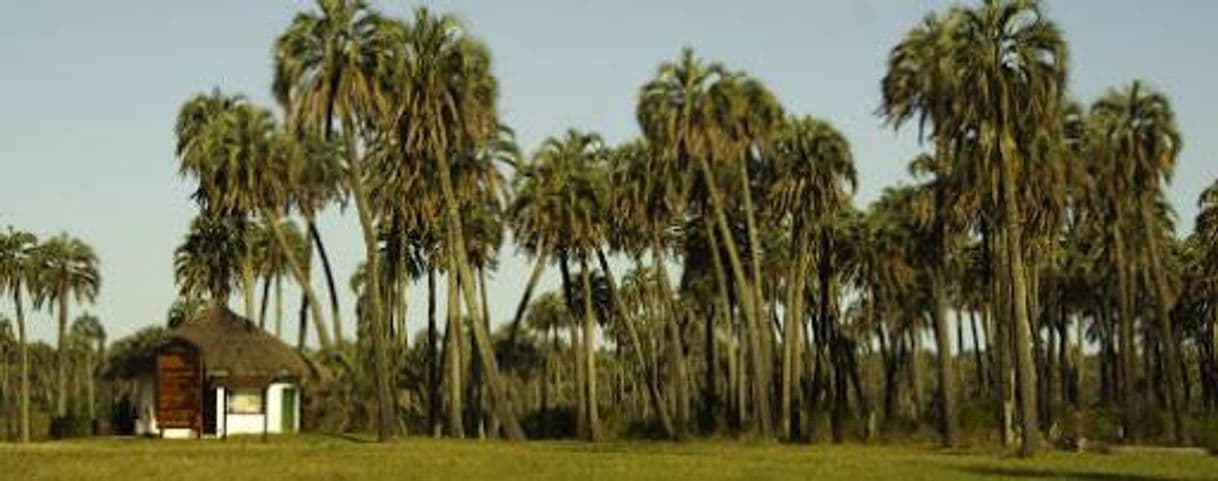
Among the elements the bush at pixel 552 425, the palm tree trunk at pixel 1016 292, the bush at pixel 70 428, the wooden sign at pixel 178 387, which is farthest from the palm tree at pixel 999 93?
the bush at pixel 70 428

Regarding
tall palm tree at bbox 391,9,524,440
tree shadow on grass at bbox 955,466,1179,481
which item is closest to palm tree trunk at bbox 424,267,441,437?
tall palm tree at bbox 391,9,524,440

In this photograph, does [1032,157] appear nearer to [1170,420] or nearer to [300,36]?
[1170,420]

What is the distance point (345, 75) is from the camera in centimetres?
5981

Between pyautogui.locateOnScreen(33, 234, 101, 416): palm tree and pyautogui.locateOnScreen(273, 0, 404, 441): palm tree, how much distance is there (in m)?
42.2

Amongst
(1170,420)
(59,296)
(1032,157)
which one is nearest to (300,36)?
(1032,157)

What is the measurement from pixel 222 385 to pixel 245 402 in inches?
76.1

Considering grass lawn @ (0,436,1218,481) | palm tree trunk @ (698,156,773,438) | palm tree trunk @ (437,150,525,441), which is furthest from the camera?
palm tree trunk @ (698,156,773,438)

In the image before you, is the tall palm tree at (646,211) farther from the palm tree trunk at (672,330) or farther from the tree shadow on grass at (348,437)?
the tree shadow on grass at (348,437)

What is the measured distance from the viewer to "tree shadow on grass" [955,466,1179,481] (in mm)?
36594

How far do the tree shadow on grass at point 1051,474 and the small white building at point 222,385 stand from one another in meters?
40.0

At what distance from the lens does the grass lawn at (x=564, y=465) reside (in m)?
36.8

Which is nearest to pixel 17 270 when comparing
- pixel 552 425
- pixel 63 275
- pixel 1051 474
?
pixel 63 275

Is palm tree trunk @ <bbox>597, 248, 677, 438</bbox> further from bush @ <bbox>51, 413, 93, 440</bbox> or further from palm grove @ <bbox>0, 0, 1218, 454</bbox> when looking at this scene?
bush @ <bbox>51, 413, 93, 440</bbox>

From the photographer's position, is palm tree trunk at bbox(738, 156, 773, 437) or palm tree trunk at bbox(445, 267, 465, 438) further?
palm tree trunk at bbox(445, 267, 465, 438)
